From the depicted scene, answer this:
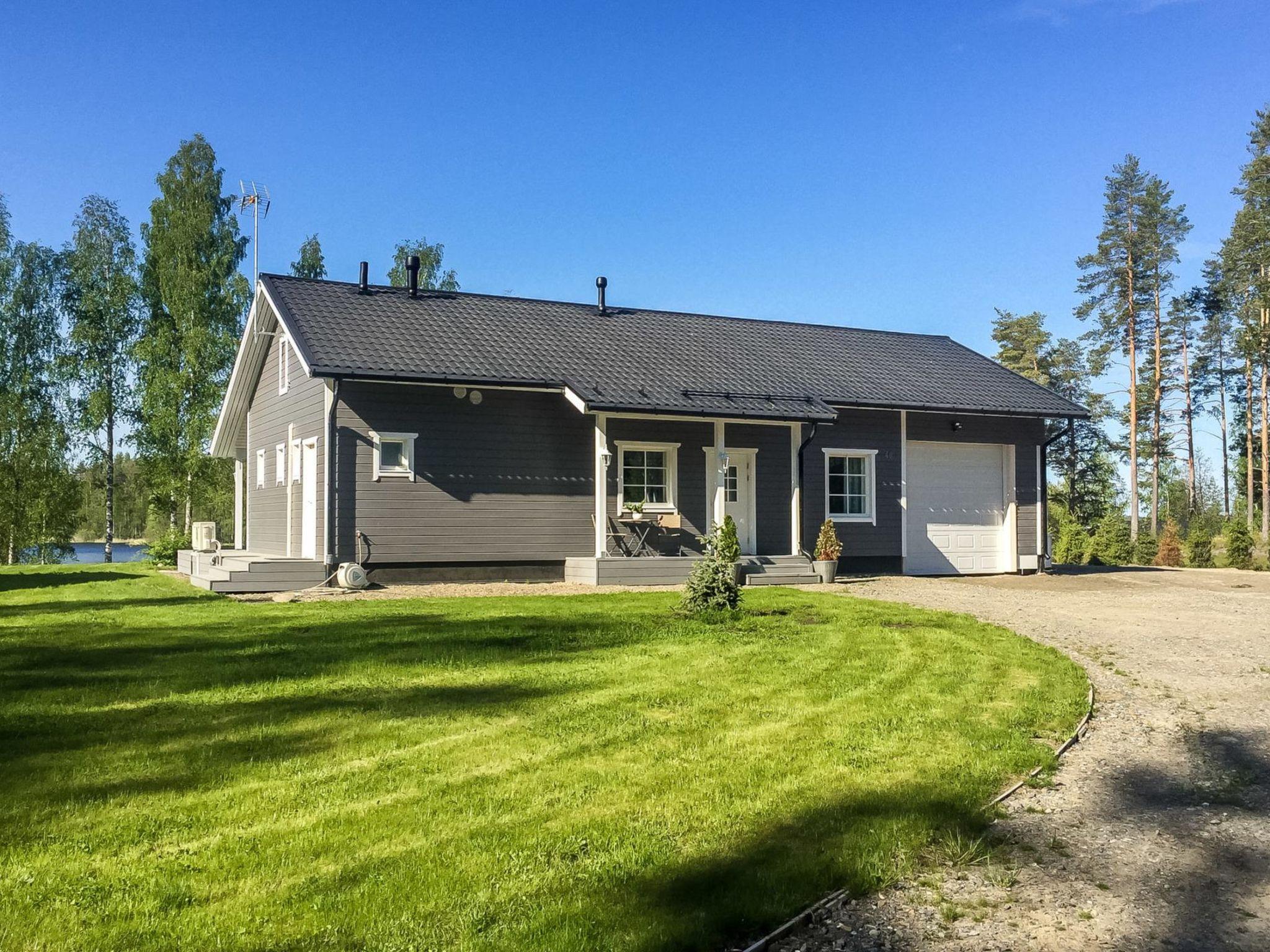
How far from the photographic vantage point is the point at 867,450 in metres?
18.3

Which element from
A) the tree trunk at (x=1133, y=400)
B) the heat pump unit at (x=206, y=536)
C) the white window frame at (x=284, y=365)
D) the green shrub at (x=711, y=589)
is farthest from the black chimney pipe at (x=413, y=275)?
the tree trunk at (x=1133, y=400)

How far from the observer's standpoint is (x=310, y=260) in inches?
1380

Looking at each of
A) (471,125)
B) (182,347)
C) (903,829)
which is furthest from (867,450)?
(182,347)

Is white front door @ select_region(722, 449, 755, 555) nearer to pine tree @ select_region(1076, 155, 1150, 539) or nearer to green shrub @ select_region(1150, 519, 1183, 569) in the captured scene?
green shrub @ select_region(1150, 519, 1183, 569)

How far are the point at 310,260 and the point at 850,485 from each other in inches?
963

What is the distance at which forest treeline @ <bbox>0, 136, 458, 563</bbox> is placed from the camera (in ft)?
93.9

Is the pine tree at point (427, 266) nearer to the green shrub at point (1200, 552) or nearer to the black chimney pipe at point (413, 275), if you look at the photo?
the black chimney pipe at point (413, 275)

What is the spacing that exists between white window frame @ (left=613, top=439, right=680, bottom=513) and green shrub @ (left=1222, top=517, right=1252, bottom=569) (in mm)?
16148

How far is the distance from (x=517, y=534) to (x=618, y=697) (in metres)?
9.45

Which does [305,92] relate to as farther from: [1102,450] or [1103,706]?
[1102,450]

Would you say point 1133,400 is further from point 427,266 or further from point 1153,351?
point 427,266

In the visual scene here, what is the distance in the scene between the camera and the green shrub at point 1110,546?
26031mm

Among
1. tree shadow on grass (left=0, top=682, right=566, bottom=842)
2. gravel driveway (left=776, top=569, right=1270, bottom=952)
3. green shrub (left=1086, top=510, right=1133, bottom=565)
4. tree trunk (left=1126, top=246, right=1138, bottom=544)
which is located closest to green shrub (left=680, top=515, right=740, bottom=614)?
gravel driveway (left=776, top=569, right=1270, bottom=952)

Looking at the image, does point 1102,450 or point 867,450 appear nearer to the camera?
point 867,450
